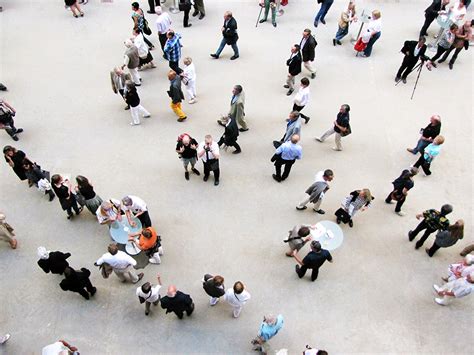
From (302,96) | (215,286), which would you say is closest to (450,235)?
(215,286)

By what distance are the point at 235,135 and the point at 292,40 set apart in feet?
19.6

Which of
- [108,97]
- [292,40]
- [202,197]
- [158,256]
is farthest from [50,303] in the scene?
[292,40]

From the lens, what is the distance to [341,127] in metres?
9.62

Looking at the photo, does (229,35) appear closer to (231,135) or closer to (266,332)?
(231,135)

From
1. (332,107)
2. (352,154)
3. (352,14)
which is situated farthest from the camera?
(352,14)

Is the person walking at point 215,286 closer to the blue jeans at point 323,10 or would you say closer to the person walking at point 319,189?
the person walking at point 319,189

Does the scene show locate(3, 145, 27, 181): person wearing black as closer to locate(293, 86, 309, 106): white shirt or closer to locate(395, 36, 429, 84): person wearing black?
locate(293, 86, 309, 106): white shirt

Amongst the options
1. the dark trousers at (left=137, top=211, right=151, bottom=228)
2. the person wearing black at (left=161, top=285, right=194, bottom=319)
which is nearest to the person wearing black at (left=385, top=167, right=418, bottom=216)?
the person wearing black at (left=161, top=285, right=194, bottom=319)

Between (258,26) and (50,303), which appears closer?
(50,303)

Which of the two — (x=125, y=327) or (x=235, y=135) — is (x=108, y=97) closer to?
(x=235, y=135)

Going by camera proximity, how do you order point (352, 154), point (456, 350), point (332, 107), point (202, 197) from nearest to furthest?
point (456, 350) < point (202, 197) < point (352, 154) < point (332, 107)

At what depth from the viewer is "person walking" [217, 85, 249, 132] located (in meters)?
9.62

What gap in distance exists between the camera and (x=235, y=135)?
9477mm

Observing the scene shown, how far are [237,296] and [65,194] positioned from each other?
4.10m
